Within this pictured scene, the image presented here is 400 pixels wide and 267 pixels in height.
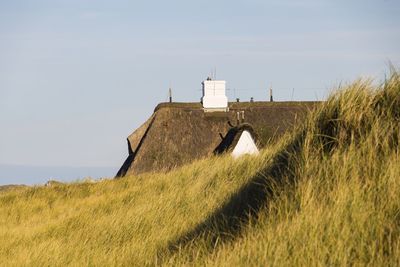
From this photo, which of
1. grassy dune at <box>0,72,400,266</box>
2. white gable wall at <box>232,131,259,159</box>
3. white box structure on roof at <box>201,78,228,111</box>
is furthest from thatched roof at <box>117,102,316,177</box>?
grassy dune at <box>0,72,400,266</box>

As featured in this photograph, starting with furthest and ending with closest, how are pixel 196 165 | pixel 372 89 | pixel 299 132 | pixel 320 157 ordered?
pixel 196 165 → pixel 299 132 → pixel 372 89 → pixel 320 157

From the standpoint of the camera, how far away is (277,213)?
816cm

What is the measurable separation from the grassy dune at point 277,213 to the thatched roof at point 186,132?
1917 cm

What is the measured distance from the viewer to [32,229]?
48.2ft

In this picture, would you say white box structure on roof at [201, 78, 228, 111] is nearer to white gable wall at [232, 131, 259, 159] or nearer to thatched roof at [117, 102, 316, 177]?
thatched roof at [117, 102, 316, 177]

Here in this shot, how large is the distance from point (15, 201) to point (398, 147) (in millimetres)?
12728

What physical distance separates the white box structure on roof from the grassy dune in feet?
75.9

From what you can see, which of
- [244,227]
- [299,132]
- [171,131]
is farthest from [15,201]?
[171,131]

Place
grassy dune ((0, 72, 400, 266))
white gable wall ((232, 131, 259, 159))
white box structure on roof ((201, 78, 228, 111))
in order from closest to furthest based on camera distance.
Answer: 1. grassy dune ((0, 72, 400, 266))
2. white gable wall ((232, 131, 259, 159))
3. white box structure on roof ((201, 78, 228, 111))

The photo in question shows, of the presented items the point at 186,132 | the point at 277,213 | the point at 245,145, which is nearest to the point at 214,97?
the point at 186,132

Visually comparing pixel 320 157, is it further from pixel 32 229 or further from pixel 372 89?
pixel 32 229

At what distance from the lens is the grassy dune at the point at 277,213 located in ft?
22.3

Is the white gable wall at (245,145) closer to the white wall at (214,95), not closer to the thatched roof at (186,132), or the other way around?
the thatched roof at (186,132)

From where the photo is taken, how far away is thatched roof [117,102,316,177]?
117 feet
